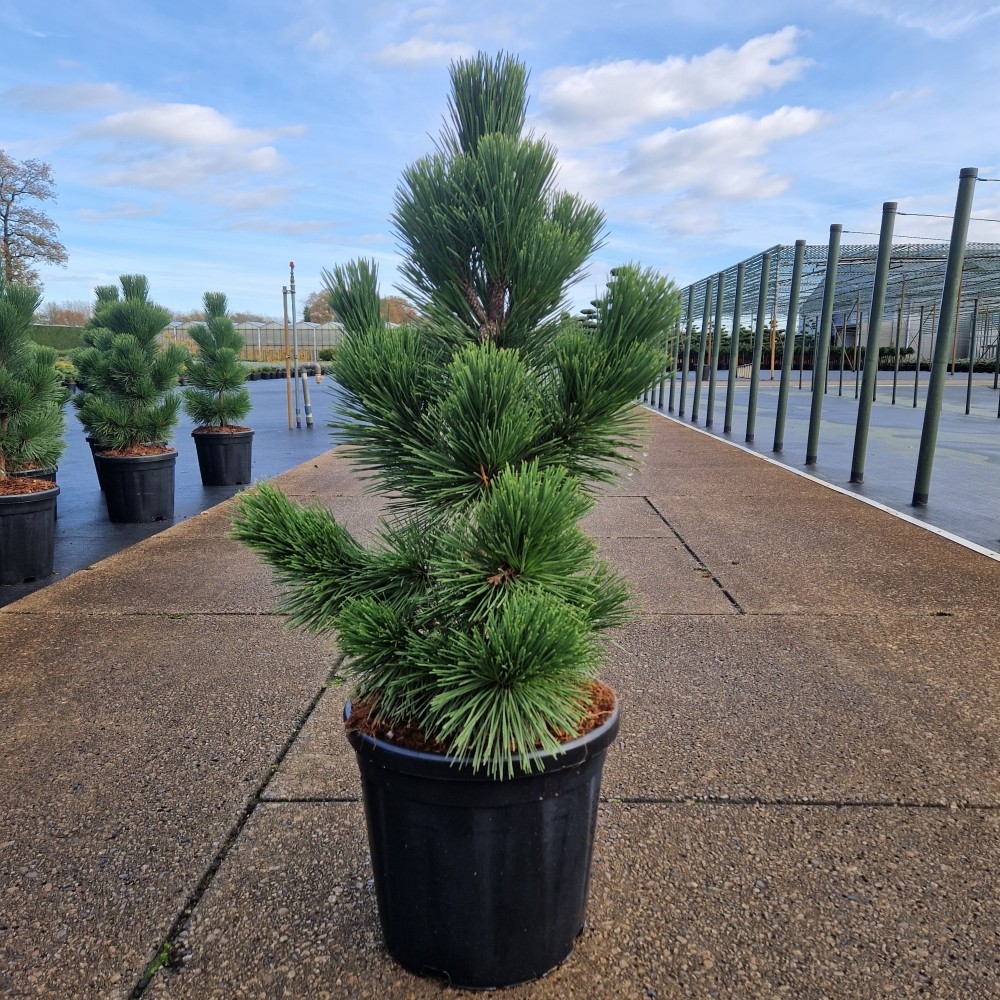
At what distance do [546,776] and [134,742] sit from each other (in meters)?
2.01

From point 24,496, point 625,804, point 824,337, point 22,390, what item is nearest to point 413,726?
point 625,804

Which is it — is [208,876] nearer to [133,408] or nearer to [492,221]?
[492,221]

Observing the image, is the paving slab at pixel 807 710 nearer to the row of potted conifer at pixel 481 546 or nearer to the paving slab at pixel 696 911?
the paving slab at pixel 696 911

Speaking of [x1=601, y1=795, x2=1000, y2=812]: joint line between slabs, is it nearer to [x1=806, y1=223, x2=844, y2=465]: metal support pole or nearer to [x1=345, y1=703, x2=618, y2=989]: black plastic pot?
[x1=345, y1=703, x2=618, y2=989]: black plastic pot

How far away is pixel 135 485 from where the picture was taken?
7.59 metres

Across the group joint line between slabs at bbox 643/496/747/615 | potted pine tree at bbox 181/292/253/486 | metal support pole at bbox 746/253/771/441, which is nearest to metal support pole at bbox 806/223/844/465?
metal support pole at bbox 746/253/771/441

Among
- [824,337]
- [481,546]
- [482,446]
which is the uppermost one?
[824,337]

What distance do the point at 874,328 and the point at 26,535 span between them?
8.16 m

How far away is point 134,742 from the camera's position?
3.04 metres

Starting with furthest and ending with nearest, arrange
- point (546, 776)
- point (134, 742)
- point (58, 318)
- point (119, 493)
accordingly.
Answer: point (58, 318)
point (119, 493)
point (134, 742)
point (546, 776)

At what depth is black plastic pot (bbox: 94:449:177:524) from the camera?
754 centimetres

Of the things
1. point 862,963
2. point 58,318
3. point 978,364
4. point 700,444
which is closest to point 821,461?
point 700,444

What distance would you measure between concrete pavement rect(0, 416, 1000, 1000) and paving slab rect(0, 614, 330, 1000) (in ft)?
0.03

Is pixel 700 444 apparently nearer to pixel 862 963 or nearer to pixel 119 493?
pixel 119 493
